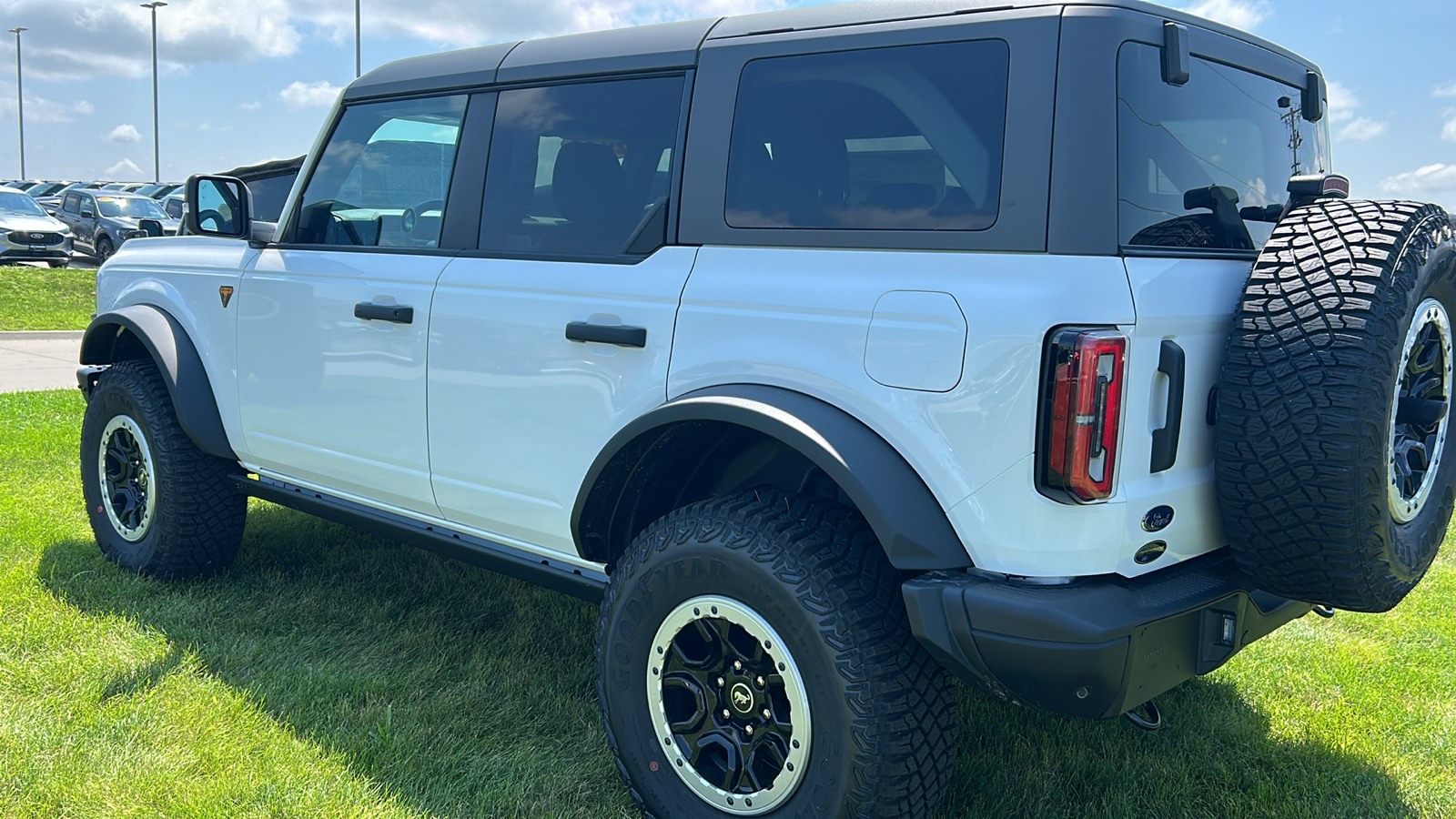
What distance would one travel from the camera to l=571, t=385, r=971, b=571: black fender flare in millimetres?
2375

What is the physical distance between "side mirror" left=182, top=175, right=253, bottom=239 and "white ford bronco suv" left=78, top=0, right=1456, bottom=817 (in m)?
1.05

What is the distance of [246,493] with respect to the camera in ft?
14.5

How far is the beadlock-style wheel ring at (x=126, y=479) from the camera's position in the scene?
4629mm

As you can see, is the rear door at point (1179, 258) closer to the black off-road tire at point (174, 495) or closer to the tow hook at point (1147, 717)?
the tow hook at point (1147, 717)

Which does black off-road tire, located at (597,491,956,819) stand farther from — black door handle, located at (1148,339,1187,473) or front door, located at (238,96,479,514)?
front door, located at (238,96,479,514)

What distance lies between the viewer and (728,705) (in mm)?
2715

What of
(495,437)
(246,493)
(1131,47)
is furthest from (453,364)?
(1131,47)

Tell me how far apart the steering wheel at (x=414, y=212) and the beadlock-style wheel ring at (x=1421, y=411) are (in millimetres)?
2684

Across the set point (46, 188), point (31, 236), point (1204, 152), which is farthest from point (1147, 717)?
point (46, 188)

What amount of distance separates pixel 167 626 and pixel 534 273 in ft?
6.92

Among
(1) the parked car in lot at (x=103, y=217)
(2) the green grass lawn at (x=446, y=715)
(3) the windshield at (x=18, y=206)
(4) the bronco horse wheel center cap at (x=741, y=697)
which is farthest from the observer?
(1) the parked car in lot at (x=103, y=217)

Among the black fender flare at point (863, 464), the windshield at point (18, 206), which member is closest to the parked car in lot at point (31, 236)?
the windshield at point (18, 206)

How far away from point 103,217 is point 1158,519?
81.6 feet

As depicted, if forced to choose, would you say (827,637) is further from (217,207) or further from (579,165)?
(217,207)
